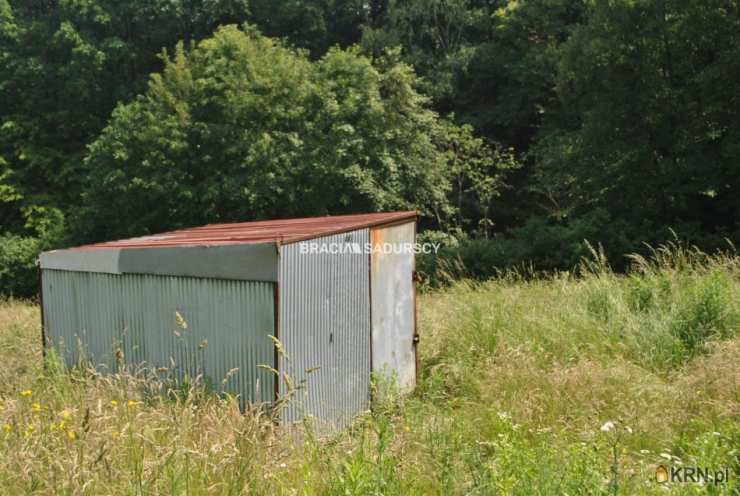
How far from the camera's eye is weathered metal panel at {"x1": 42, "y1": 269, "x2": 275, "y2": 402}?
4.37 meters

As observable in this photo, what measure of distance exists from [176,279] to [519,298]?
449cm

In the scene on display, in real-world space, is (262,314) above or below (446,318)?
above

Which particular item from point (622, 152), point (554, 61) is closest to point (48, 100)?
point (554, 61)

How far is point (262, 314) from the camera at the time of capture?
4316mm

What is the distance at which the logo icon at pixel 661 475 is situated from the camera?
317cm

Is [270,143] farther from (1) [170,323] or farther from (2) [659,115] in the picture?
(1) [170,323]

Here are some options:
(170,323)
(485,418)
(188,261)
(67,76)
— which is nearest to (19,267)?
(67,76)

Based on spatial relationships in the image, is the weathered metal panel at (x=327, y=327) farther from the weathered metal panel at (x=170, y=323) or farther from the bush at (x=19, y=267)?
the bush at (x=19, y=267)

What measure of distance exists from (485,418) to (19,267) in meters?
19.9

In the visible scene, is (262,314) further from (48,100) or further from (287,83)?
(48,100)

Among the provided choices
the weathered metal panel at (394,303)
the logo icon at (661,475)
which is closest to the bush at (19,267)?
the weathered metal panel at (394,303)

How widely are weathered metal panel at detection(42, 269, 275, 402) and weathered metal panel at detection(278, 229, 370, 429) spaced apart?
8.0 inches

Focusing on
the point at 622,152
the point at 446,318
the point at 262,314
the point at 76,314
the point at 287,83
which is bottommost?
the point at 446,318

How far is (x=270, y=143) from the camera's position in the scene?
602 inches
